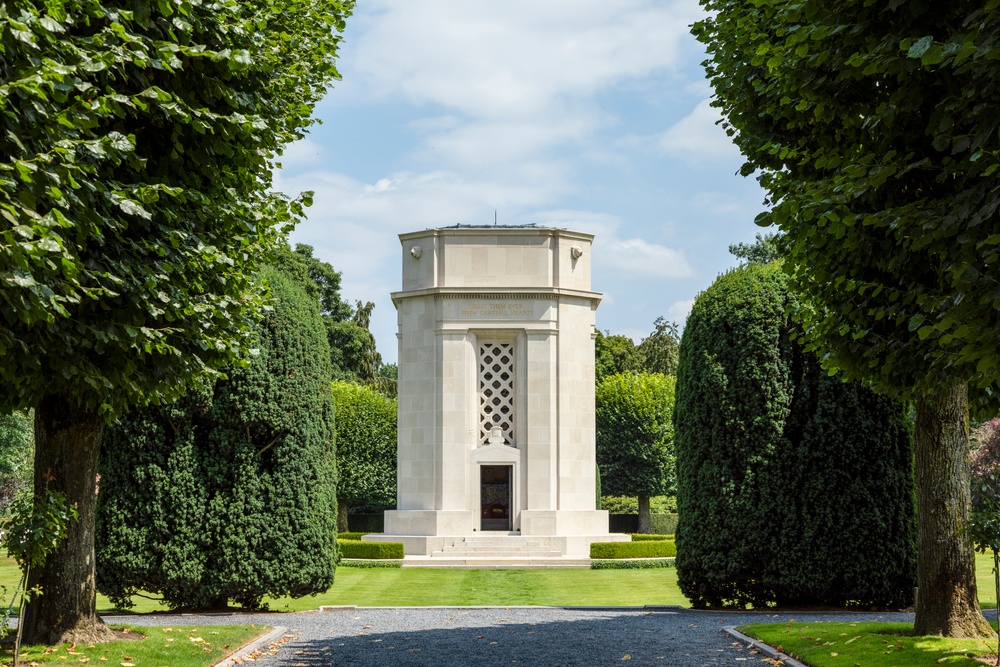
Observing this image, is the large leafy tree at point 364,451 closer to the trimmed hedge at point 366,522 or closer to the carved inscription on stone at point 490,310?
the trimmed hedge at point 366,522

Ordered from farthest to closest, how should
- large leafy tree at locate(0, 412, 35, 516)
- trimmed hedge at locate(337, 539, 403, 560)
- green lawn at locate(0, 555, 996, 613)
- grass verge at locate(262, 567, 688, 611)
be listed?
large leafy tree at locate(0, 412, 35, 516)
trimmed hedge at locate(337, 539, 403, 560)
grass verge at locate(262, 567, 688, 611)
green lawn at locate(0, 555, 996, 613)

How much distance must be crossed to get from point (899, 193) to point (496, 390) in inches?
1025

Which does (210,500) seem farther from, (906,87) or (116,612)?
(906,87)

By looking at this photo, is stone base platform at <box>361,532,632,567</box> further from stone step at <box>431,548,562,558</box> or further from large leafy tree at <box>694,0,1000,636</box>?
large leafy tree at <box>694,0,1000,636</box>

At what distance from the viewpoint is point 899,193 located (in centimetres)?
982

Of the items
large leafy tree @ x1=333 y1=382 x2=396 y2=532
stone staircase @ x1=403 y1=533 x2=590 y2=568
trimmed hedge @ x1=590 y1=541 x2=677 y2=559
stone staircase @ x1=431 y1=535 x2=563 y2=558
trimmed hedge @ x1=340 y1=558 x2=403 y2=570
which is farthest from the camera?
large leafy tree @ x1=333 y1=382 x2=396 y2=532

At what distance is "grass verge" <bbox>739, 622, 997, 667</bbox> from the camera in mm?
11266

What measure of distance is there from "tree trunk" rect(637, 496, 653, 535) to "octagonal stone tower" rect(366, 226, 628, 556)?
15.7 meters

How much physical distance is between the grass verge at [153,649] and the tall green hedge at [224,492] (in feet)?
8.99

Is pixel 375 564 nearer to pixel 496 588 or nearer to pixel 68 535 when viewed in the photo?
pixel 496 588

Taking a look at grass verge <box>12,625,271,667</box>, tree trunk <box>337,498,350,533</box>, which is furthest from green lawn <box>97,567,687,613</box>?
tree trunk <box>337,498,350,533</box>

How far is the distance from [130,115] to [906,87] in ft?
24.3

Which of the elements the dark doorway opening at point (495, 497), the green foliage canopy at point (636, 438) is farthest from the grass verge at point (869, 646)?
the green foliage canopy at point (636, 438)

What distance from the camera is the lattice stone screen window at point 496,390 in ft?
115
